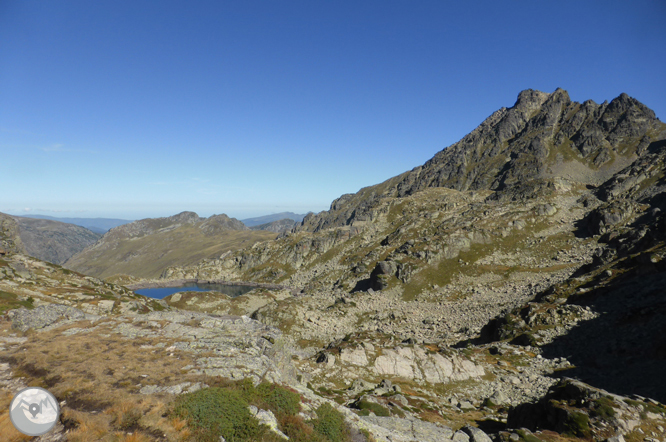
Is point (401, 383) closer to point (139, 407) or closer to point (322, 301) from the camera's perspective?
point (139, 407)

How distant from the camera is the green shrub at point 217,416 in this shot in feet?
41.8

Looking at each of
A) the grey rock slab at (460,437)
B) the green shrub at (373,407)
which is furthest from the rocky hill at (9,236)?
the grey rock slab at (460,437)

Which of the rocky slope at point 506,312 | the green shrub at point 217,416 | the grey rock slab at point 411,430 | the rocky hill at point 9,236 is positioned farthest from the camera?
the rocky hill at point 9,236

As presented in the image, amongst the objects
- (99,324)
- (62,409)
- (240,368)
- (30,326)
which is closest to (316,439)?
(240,368)

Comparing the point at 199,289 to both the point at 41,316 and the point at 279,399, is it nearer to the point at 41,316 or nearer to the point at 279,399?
the point at 41,316

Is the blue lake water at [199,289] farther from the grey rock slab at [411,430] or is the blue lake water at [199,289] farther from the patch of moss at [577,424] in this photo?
the patch of moss at [577,424]

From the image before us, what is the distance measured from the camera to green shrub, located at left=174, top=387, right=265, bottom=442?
1274 centimetres

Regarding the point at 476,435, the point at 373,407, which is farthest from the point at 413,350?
the point at 476,435

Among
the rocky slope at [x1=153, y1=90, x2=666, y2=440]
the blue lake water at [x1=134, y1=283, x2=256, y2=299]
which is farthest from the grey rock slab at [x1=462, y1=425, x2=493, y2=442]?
the blue lake water at [x1=134, y1=283, x2=256, y2=299]

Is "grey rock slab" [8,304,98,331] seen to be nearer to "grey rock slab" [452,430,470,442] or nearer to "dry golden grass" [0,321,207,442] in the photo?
"dry golden grass" [0,321,207,442]

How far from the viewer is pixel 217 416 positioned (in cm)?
1358

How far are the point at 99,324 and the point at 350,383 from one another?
2822 cm

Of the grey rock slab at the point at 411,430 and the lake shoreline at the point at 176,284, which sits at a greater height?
the grey rock slab at the point at 411,430

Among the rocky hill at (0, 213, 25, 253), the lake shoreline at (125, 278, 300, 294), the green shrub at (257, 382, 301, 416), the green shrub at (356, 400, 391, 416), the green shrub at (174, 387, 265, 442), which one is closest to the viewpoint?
the green shrub at (174, 387, 265, 442)
